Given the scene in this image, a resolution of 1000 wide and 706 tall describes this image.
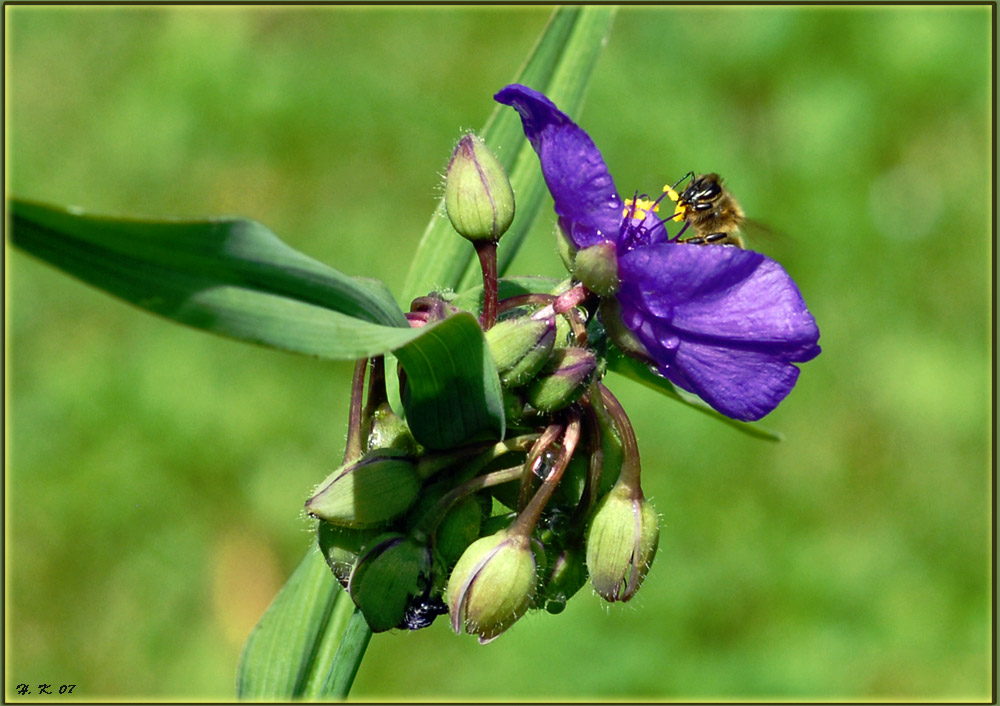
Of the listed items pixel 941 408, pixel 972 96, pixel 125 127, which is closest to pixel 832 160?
pixel 972 96

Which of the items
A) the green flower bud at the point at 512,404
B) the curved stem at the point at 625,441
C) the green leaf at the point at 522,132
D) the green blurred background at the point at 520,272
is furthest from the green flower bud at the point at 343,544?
the green blurred background at the point at 520,272

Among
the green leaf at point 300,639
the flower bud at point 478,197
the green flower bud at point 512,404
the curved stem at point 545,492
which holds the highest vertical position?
the flower bud at point 478,197

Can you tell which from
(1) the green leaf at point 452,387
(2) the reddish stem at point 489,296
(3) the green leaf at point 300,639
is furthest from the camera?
(3) the green leaf at point 300,639

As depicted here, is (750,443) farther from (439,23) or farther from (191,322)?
(191,322)

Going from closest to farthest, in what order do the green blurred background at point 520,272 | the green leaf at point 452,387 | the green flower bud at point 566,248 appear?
the green leaf at point 452,387 < the green flower bud at point 566,248 < the green blurred background at point 520,272

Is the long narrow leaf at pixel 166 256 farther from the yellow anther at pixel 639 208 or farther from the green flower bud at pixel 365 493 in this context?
the yellow anther at pixel 639 208

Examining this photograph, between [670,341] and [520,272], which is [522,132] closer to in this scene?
[670,341]

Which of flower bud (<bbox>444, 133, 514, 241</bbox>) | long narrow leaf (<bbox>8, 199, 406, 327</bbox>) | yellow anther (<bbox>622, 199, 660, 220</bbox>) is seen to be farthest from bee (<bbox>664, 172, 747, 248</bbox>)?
long narrow leaf (<bbox>8, 199, 406, 327</bbox>)

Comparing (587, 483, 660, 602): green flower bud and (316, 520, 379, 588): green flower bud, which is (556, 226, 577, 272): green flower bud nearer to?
(587, 483, 660, 602): green flower bud
